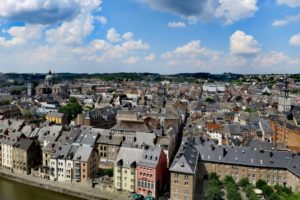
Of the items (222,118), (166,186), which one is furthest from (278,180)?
(222,118)

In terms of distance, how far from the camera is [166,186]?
141 ft

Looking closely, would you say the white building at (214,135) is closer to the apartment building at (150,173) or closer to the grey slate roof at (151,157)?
the grey slate roof at (151,157)

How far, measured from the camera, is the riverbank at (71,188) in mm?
40497

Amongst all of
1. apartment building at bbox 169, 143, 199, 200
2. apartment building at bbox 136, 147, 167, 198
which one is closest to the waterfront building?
apartment building at bbox 136, 147, 167, 198

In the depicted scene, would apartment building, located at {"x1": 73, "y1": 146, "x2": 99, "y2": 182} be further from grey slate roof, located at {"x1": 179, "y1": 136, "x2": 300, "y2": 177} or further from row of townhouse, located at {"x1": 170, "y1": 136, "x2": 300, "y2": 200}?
grey slate roof, located at {"x1": 179, "y1": 136, "x2": 300, "y2": 177}

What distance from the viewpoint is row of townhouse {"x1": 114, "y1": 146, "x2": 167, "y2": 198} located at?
39438 millimetres

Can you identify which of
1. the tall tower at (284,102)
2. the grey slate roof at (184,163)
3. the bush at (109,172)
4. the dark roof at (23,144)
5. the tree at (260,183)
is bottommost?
the bush at (109,172)

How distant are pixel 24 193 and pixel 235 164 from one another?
1299 inches

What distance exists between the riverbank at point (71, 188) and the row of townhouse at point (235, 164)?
30.3 ft

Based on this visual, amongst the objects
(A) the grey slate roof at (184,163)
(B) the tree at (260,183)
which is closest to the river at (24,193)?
(A) the grey slate roof at (184,163)

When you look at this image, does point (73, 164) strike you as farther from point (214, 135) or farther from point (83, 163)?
point (214, 135)

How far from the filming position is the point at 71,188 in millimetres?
42906

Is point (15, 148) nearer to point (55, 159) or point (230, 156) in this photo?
point (55, 159)

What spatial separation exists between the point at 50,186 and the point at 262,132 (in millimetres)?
47843
